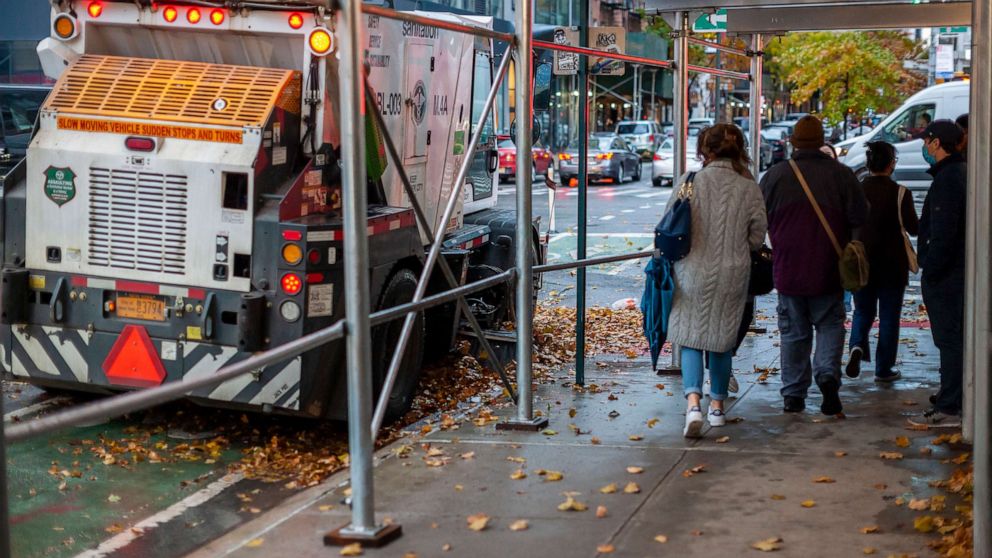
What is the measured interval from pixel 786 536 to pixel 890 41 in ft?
129

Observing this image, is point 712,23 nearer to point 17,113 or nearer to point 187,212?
point 187,212

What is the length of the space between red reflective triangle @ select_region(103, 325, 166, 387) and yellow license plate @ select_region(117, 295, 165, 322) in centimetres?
8

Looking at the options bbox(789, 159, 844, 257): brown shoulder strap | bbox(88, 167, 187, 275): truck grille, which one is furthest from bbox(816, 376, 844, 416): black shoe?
bbox(88, 167, 187, 275): truck grille

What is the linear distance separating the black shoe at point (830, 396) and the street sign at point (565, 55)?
2.82 metres

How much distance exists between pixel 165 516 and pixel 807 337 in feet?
12.7

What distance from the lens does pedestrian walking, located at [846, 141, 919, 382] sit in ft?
28.0

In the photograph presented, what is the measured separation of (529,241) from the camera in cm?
732

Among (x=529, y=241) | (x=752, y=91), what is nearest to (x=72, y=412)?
(x=529, y=241)

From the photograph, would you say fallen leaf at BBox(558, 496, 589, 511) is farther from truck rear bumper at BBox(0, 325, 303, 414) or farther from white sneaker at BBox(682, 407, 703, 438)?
truck rear bumper at BBox(0, 325, 303, 414)

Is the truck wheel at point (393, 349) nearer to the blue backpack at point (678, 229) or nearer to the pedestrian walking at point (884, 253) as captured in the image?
the blue backpack at point (678, 229)

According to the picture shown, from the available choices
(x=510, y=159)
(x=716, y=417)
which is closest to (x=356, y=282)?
(x=716, y=417)

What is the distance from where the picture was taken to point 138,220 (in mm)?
7398

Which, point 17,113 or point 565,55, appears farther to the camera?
point 17,113

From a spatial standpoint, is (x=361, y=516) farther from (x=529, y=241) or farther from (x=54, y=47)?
(x=54, y=47)
